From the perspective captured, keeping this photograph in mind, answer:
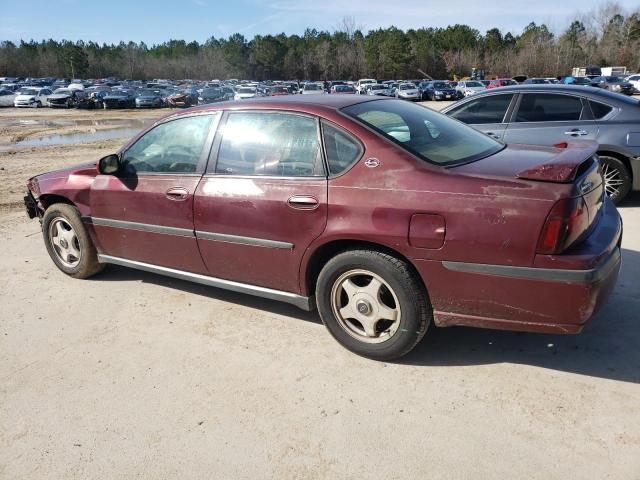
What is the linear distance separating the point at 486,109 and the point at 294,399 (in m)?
5.49

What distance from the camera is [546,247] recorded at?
2693 millimetres

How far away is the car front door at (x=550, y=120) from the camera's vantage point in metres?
6.50

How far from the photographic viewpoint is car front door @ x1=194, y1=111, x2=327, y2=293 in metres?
3.39

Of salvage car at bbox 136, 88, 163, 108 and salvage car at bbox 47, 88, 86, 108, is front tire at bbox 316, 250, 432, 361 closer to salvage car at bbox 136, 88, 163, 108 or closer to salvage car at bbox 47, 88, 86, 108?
salvage car at bbox 136, 88, 163, 108

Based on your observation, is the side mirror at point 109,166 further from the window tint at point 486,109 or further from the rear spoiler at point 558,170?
the window tint at point 486,109

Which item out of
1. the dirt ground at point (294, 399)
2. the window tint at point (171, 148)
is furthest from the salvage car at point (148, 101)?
the dirt ground at point (294, 399)

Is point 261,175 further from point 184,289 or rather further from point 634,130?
point 634,130

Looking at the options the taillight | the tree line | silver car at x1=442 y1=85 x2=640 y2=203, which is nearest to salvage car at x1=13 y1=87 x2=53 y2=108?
silver car at x1=442 y1=85 x2=640 y2=203

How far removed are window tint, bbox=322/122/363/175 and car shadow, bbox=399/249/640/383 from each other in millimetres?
1309

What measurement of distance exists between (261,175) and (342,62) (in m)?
106

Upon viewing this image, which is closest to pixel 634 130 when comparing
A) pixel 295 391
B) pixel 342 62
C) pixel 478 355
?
pixel 478 355

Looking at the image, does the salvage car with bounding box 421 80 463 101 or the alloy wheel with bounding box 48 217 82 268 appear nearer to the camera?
the alloy wheel with bounding box 48 217 82 268

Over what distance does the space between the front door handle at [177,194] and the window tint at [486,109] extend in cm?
454

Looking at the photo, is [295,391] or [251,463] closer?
[251,463]
